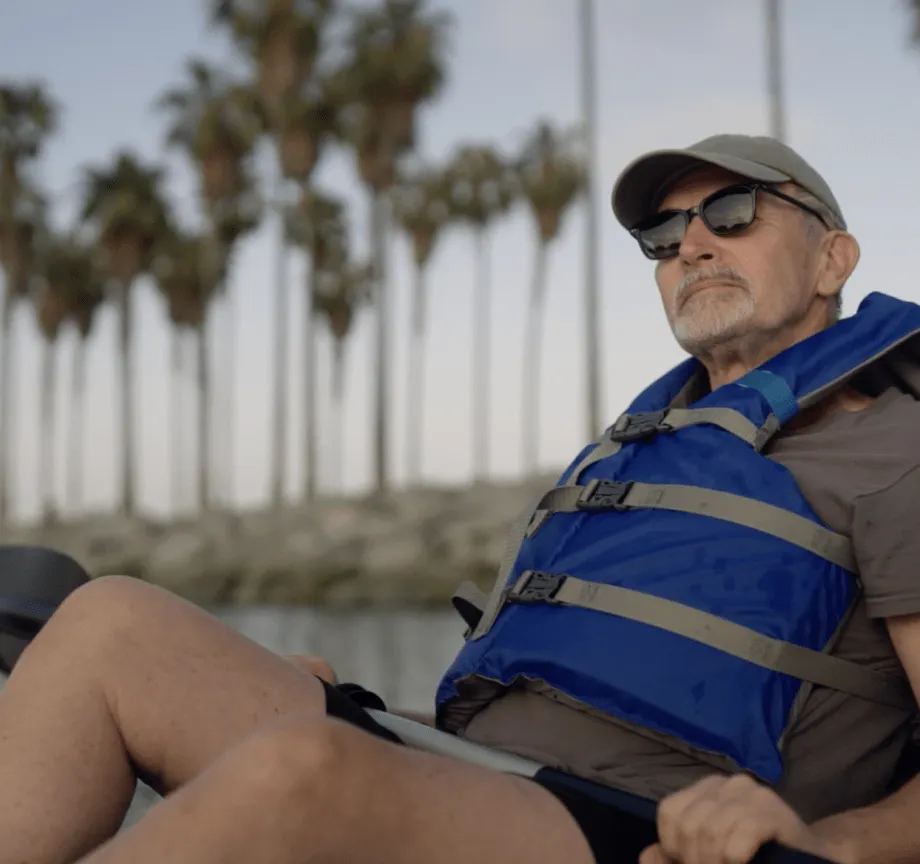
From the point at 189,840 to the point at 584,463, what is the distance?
4.11ft

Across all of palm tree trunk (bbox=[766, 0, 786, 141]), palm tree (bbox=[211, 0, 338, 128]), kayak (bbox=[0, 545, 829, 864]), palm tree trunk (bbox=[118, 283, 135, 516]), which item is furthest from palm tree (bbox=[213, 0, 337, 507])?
kayak (bbox=[0, 545, 829, 864])

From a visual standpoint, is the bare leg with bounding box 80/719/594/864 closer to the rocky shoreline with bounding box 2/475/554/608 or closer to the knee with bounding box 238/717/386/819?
the knee with bounding box 238/717/386/819

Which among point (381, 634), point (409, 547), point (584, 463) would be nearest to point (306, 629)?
point (381, 634)

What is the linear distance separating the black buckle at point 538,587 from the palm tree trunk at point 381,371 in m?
33.2

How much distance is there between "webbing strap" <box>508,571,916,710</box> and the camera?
87.8 inches

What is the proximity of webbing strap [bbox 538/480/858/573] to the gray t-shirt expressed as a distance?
0.04 m

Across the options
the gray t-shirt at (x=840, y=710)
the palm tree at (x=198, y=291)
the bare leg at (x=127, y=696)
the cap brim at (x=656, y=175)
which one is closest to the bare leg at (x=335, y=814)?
the gray t-shirt at (x=840, y=710)

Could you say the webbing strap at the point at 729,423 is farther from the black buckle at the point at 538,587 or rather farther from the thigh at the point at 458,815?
the thigh at the point at 458,815

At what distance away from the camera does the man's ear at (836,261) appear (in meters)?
2.89

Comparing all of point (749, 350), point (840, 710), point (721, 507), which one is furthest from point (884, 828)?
point (749, 350)

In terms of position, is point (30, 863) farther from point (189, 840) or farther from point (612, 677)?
point (612, 677)

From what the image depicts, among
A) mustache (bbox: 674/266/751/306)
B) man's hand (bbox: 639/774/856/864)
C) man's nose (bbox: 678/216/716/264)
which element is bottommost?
man's hand (bbox: 639/774/856/864)

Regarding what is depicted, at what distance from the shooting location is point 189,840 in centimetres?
169

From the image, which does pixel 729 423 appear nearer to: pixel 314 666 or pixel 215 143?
pixel 314 666
